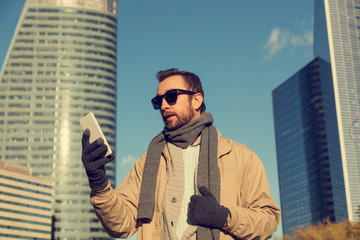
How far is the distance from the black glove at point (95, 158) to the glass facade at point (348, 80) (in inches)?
5553

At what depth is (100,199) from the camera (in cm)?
351

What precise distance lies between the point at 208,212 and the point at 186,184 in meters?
0.50

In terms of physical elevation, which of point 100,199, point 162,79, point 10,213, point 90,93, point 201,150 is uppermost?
point 90,93

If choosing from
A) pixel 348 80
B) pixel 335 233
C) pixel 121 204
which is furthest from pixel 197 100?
pixel 348 80

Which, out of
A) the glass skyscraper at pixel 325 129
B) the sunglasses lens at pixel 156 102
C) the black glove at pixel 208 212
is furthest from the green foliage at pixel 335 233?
the glass skyscraper at pixel 325 129

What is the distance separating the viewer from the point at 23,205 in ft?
455

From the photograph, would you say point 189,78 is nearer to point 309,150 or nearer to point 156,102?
point 156,102

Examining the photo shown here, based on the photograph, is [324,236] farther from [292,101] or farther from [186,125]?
[292,101]

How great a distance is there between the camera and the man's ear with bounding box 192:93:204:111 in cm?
400

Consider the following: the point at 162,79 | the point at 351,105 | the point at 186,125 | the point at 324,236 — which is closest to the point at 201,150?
the point at 186,125

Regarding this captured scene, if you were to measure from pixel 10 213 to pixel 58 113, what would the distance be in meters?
50.9

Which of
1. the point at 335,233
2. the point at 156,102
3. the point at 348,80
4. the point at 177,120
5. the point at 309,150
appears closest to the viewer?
the point at 177,120

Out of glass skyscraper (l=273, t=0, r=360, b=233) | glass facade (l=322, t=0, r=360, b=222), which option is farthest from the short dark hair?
glass skyscraper (l=273, t=0, r=360, b=233)

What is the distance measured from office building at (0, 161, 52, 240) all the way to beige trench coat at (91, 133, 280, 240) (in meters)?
137
